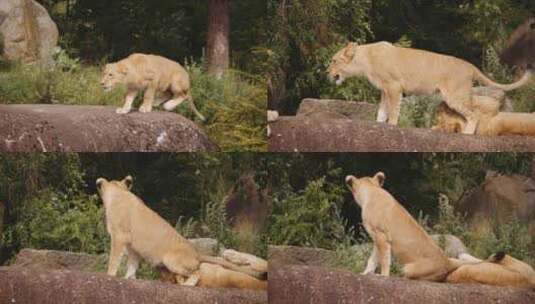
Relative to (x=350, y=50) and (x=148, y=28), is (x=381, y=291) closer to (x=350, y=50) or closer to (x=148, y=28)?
(x=350, y=50)

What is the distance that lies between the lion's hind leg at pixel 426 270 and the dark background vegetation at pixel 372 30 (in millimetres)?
1292

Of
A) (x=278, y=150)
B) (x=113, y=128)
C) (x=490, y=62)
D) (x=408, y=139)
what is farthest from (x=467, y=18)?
(x=113, y=128)

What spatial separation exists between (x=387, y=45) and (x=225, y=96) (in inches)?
47.2

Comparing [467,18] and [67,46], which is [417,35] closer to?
[467,18]

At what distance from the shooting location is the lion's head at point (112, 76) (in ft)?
28.3

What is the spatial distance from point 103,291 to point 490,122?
2942 mm

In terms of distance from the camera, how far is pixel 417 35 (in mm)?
8891

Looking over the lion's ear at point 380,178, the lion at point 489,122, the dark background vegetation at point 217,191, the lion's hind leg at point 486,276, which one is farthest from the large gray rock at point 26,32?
the lion's hind leg at point 486,276

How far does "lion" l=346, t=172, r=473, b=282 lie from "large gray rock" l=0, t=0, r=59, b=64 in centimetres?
251

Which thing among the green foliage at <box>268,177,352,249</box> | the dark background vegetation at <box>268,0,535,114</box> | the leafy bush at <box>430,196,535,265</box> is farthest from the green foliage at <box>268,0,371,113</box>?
the leafy bush at <box>430,196,535,265</box>

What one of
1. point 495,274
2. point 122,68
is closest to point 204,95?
point 122,68

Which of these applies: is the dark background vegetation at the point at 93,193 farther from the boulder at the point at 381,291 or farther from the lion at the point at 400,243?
the lion at the point at 400,243

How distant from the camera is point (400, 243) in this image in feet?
27.8

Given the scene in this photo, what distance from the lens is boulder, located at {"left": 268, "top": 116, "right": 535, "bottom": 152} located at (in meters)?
8.72
